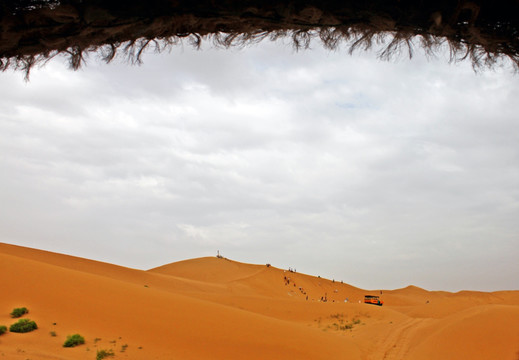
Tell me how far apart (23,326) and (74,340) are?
1897 mm

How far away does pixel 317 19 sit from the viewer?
3006 mm

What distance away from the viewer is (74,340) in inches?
393

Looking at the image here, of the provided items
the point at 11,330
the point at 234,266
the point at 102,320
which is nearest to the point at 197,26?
the point at 11,330

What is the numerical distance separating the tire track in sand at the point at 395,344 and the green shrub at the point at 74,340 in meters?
8.41

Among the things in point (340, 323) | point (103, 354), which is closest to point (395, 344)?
point (340, 323)

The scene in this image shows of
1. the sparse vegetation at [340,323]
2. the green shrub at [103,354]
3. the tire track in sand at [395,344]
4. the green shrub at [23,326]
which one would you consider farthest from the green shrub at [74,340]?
the sparse vegetation at [340,323]

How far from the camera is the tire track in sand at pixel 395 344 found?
11.8 m

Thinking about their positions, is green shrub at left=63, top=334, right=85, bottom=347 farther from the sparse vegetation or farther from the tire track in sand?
the sparse vegetation

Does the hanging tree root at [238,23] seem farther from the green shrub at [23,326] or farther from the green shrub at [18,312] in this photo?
the green shrub at [18,312]

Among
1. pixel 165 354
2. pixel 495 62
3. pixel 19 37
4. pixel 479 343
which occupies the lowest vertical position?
pixel 165 354

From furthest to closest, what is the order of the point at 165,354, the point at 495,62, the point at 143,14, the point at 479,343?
the point at 479,343
the point at 165,354
the point at 495,62
the point at 143,14

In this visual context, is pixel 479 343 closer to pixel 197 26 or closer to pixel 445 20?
pixel 445 20

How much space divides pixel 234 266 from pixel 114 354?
47.1 m

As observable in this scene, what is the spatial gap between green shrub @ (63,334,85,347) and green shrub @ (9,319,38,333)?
5.07ft
